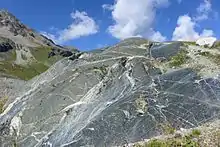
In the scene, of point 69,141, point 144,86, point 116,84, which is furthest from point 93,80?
point 69,141

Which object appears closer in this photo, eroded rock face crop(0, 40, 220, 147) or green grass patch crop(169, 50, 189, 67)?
eroded rock face crop(0, 40, 220, 147)

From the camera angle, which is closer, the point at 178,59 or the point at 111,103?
the point at 111,103

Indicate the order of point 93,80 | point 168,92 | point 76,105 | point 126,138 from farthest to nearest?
point 93,80 < point 76,105 < point 168,92 < point 126,138

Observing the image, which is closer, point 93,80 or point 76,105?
point 76,105

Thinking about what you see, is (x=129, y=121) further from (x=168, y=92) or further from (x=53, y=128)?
(x=53, y=128)

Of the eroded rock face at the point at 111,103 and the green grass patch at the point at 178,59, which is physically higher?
the green grass patch at the point at 178,59

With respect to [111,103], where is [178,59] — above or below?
above

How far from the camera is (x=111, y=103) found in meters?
33.0

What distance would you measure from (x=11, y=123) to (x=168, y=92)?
1401cm

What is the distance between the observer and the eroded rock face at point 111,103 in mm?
29391

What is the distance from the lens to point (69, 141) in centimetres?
3047

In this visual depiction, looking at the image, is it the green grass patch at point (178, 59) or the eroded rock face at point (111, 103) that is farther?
the green grass patch at point (178, 59)

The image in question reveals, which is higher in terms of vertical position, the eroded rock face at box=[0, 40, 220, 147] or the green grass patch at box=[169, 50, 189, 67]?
the green grass patch at box=[169, 50, 189, 67]

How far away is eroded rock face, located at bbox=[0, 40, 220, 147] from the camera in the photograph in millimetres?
29391
